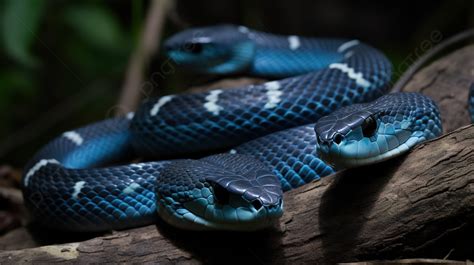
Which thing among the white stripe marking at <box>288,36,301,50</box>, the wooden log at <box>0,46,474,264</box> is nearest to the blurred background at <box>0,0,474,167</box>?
the white stripe marking at <box>288,36,301,50</box>

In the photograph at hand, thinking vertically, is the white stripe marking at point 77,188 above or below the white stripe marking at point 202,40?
below

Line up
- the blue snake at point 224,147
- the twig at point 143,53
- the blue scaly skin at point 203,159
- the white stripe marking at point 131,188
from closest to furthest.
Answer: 1. the blue snake at point 224,147
2. the blue scaly skin at point 203,159
3. the white stripe marking at point 131,188
4. the twig at point 143,53

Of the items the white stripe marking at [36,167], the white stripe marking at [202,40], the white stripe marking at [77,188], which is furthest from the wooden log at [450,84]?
the white stripe marking at [36,167]

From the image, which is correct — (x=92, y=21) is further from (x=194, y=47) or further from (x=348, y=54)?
(x=348, y=54)

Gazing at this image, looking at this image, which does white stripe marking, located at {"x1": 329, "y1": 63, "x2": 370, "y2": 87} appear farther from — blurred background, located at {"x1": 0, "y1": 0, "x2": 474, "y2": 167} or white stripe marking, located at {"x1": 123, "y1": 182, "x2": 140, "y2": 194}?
white stripe marking, located at {"x1": 123, "y1": 182, "x2": 140, "y2": 194}

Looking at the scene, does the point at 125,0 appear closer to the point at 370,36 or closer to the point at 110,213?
the point at 370,36

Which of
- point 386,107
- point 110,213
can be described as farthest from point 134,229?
point 386,107

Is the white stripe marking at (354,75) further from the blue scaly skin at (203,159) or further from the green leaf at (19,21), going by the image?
the green leaf at (19,21)
